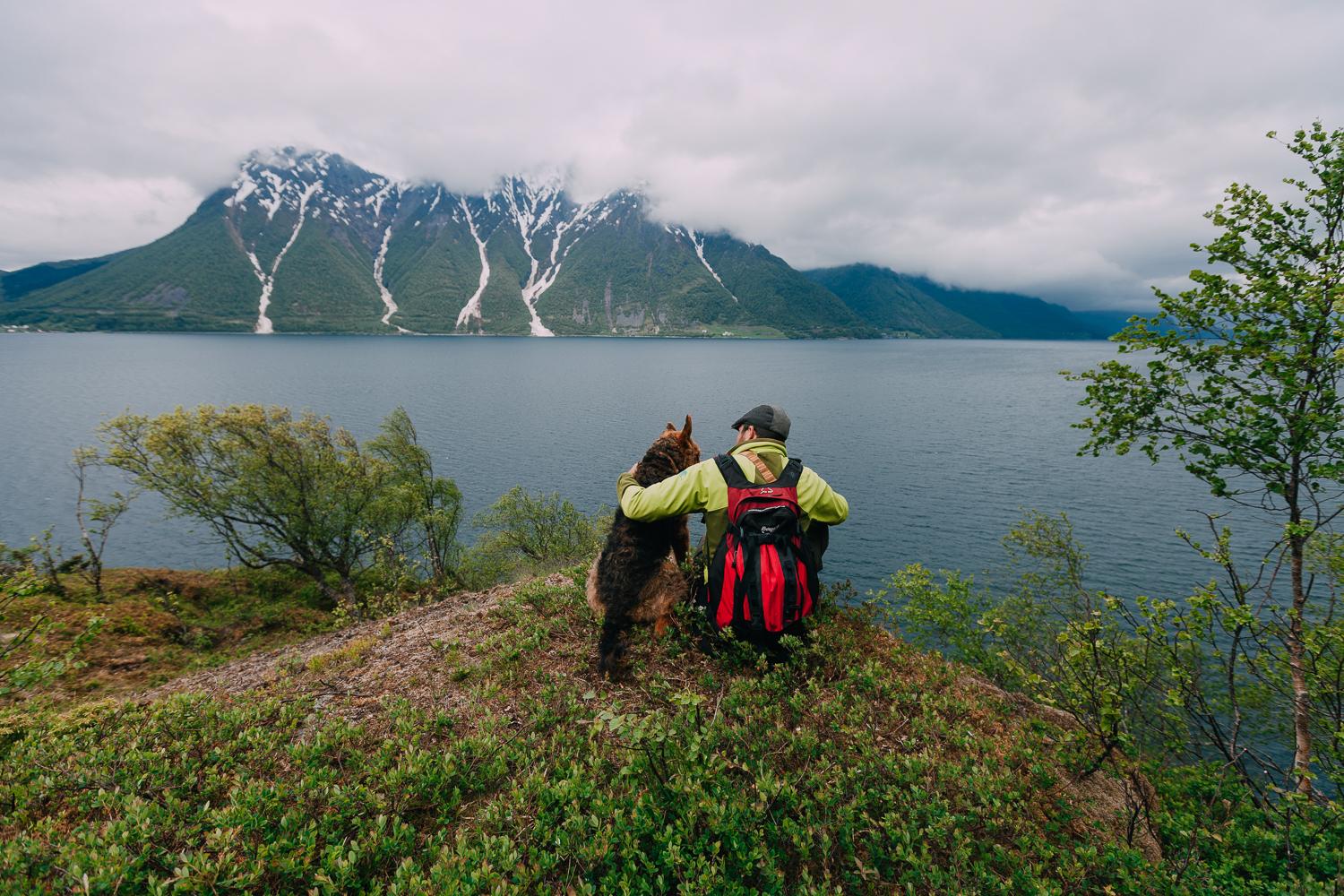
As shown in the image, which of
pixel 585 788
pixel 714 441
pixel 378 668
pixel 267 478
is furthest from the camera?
pixel 714 441

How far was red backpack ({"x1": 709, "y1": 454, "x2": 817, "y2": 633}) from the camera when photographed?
5367 mm

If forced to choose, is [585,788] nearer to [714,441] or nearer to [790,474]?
[790,474]

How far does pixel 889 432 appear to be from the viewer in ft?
257

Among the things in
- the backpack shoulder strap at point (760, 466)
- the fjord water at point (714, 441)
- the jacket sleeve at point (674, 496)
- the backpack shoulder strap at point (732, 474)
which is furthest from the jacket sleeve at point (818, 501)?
the fjord water at point (714, 441)

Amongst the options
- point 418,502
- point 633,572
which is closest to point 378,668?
point 633,572

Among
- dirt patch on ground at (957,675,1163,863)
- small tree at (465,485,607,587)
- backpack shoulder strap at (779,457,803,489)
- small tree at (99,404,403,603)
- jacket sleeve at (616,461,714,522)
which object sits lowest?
small tree at (465,485,607,587)

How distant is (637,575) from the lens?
7.03 m

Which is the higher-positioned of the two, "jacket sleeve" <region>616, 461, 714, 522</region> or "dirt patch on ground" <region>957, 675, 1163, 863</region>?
"jacket sleeve" <region>616, 461, 714, 522</region>

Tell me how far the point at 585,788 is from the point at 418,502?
35.5 meters

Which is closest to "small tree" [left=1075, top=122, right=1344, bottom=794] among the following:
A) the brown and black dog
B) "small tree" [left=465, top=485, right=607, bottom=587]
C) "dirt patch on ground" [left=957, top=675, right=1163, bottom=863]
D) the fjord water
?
"dirt patch on ground" [left=957, top=675, right=1163, bottom=863]

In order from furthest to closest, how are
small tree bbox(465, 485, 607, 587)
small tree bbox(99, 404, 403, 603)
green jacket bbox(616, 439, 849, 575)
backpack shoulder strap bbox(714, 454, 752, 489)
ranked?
small tree bbox(465, 485, 607, 587) < small tree bbox(99, 404, 403, 603) < green jacket bbox(616, 439, 849, 575) < backpack shoulder strap bbox(714, 454, 752, 489)

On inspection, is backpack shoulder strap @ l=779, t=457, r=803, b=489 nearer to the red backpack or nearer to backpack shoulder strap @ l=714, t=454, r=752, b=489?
the red backpack

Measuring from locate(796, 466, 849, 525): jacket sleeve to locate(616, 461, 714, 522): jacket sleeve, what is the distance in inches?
41.4

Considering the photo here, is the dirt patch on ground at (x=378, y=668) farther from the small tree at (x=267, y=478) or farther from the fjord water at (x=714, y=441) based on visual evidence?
the fjord water at (x=714, y=441)
